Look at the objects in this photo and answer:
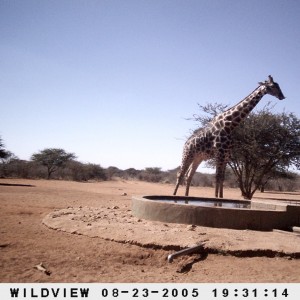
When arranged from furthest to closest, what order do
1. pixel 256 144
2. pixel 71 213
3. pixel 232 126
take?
pixel 256 144 < pixel 232 126 < pixel 71 213

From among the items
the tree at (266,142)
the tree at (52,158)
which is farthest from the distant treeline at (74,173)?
the tree at (266,142)

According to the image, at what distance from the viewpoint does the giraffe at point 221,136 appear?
1093 centimetres

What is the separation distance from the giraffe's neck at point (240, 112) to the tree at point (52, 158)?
3400 cm

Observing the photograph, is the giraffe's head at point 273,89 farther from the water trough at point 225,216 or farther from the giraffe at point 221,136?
the water trough at point 225,216

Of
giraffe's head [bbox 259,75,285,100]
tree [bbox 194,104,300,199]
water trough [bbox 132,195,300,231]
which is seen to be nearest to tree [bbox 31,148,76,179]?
tree [bbox 194,104,300,199]

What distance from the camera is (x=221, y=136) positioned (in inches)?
438
